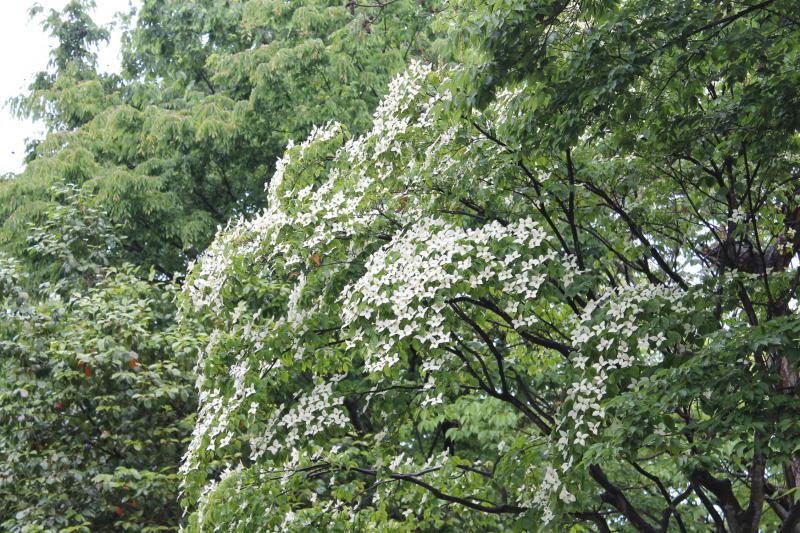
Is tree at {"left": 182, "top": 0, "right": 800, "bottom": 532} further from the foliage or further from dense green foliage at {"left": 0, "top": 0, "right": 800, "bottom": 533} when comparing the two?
the foliage

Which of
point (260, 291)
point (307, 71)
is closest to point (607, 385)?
point (260, 291)

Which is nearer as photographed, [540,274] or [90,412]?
[540,274]

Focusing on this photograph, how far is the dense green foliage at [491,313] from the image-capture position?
5.39 m

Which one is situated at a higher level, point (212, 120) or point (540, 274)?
point (212, 120)

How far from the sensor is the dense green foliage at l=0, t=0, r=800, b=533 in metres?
5.39

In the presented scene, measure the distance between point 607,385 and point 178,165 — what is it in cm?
1011

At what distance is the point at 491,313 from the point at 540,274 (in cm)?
180

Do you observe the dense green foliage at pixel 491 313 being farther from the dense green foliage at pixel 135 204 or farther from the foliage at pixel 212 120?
the foliage at pixel 212 120

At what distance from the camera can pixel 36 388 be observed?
32.9 feet

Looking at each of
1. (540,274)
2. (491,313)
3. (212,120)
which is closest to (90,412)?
(212,120)

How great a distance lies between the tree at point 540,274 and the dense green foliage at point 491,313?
0.08 ft

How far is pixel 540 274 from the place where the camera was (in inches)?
227

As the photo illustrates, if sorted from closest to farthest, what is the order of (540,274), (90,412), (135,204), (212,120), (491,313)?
(540,274), (491,313), (90,412), (212,120), (135,204)

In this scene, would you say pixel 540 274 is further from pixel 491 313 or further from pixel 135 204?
pixel 135 204
